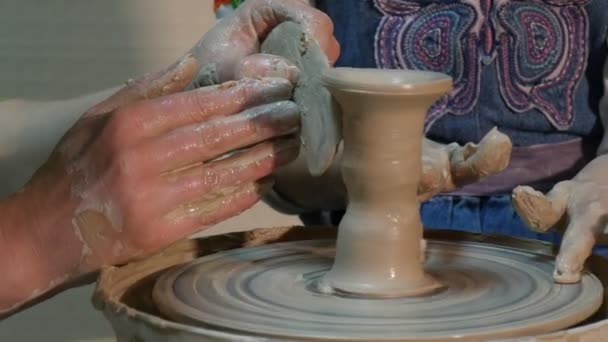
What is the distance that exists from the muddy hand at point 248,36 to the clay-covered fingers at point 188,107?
2.1 inches

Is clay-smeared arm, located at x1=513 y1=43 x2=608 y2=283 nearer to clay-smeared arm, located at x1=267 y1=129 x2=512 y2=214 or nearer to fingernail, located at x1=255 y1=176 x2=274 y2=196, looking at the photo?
clay-smeared arm, located at x1=267 y1=129 x2=512 y2=214

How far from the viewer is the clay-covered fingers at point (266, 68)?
1.20 meters

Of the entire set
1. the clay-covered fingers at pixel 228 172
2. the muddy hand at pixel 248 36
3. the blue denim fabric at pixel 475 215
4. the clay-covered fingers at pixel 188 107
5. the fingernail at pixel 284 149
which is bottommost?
the blue denim fabric at pixel 475 215

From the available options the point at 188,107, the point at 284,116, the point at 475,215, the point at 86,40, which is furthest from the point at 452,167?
the point at 86,40

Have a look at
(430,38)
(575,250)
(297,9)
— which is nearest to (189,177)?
(297,9)

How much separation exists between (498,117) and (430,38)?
0.19 meters

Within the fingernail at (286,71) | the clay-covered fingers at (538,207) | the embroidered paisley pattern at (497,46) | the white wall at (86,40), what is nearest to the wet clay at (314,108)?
the fingernail at (286,71)

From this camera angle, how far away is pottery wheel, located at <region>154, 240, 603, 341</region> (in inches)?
36.6

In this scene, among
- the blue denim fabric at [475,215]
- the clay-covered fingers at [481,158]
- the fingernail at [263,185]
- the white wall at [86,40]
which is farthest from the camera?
the white wall at [86,40]

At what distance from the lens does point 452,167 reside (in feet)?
4.01

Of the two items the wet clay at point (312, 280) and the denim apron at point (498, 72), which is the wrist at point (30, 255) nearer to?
the wet clay at point (312, 280)

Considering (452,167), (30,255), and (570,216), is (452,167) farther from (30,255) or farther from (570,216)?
(30,255)

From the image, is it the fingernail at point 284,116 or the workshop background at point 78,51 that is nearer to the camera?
the fingernail at point 284,116

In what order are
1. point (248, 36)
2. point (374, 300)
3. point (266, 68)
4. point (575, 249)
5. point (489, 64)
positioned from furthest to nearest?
point (489, 64) → point (248, 36) → point (266, 68) → point (575, 249) → point (374, 300)
